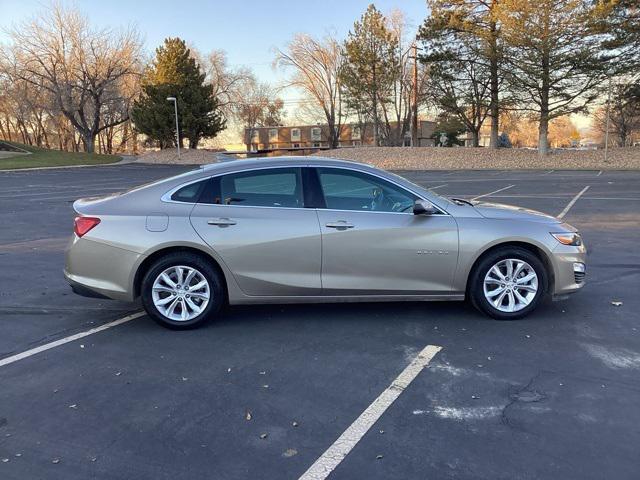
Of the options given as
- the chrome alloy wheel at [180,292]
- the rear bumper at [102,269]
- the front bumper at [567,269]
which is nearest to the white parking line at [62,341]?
the rear bumper at [102,269]

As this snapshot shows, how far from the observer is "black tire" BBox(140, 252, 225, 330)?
458 cm

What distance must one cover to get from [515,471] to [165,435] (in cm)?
196

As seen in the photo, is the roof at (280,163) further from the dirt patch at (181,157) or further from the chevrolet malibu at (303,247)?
the dirt patch at (181,157)

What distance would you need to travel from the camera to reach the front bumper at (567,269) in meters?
4.70

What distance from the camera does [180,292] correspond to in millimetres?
4633

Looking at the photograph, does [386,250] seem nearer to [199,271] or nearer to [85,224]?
[199,271]

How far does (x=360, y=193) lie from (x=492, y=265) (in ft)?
4.60

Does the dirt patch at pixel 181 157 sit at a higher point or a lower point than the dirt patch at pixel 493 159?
higher

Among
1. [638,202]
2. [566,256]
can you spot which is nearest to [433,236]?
[566,256]

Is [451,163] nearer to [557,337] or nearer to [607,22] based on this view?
[607,22]

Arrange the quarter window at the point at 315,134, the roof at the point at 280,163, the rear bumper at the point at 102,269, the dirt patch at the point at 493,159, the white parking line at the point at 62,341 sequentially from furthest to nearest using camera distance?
the quarter window at the point at 315,134
the dirt patch at the point at 493,159
the roof at the point at 280,163
the rear bumper at the point at 102,269
the white parking line at the point at 62,341

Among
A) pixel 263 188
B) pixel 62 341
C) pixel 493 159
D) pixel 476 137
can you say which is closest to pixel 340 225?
pixel 263 188

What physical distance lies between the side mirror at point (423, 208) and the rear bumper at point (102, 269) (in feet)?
8.27

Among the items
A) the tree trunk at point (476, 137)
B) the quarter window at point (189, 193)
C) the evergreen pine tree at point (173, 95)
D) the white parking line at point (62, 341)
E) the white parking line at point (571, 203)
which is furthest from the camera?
the evergreen pine tree at point (173, 95)
